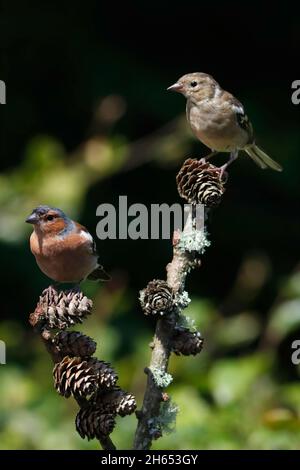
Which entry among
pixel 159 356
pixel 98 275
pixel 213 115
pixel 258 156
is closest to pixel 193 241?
pixel 159 356

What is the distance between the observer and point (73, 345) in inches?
59.9

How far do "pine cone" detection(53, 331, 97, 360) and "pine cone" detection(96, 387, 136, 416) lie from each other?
0.26ft

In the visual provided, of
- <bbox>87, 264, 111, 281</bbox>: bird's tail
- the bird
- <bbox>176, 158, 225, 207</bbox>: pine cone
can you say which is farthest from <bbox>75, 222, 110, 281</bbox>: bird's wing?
<bbox>176, 158, 225, 207</bbox>: pine cone

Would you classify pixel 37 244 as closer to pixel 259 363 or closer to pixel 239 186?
pixel 259 363

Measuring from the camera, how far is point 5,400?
13.2ft

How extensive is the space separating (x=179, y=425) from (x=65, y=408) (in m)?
1.02

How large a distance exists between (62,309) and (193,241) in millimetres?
269

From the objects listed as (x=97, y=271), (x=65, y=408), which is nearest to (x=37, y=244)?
(x=97, y=271)

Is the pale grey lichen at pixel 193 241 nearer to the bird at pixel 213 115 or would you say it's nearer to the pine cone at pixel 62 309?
the pine cone at pixel 62 309

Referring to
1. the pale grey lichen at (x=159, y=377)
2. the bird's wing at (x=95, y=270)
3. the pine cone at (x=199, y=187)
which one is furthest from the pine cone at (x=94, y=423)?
the bird's wing at (x=95, y=270)

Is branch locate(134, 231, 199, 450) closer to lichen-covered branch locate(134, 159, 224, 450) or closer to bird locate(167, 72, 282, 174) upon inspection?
lichen-covered branch locate(134, 159, 224, 450)

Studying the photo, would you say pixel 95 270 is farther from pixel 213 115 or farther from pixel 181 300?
pixel 181 300

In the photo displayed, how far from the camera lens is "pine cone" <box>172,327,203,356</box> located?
5.08 ft
